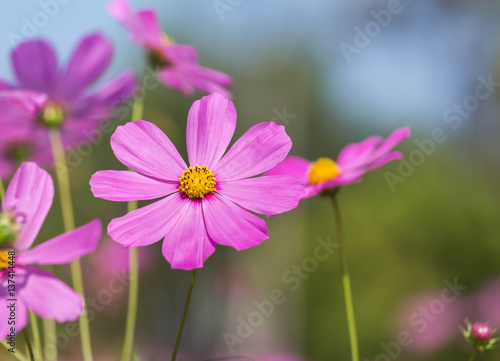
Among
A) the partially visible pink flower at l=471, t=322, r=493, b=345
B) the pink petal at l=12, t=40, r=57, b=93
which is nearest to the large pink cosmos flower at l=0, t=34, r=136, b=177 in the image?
the pink petal at l=12, t=40, r=57, b=93

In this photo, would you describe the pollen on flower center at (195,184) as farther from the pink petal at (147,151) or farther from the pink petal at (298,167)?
the pink petal at (298,167)

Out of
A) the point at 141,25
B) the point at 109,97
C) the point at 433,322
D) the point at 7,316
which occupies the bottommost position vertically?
the point at 433,322

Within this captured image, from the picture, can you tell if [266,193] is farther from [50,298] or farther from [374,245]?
[374,245]

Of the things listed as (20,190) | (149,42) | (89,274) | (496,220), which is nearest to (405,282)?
(496,220)

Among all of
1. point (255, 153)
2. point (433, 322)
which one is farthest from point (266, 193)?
point (433, 322)

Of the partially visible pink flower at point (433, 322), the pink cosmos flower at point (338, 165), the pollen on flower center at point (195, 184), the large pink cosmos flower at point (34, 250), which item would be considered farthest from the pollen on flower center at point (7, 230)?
the partially visible pink flower at point (433, 322)

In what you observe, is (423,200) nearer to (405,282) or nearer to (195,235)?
(405,282)
